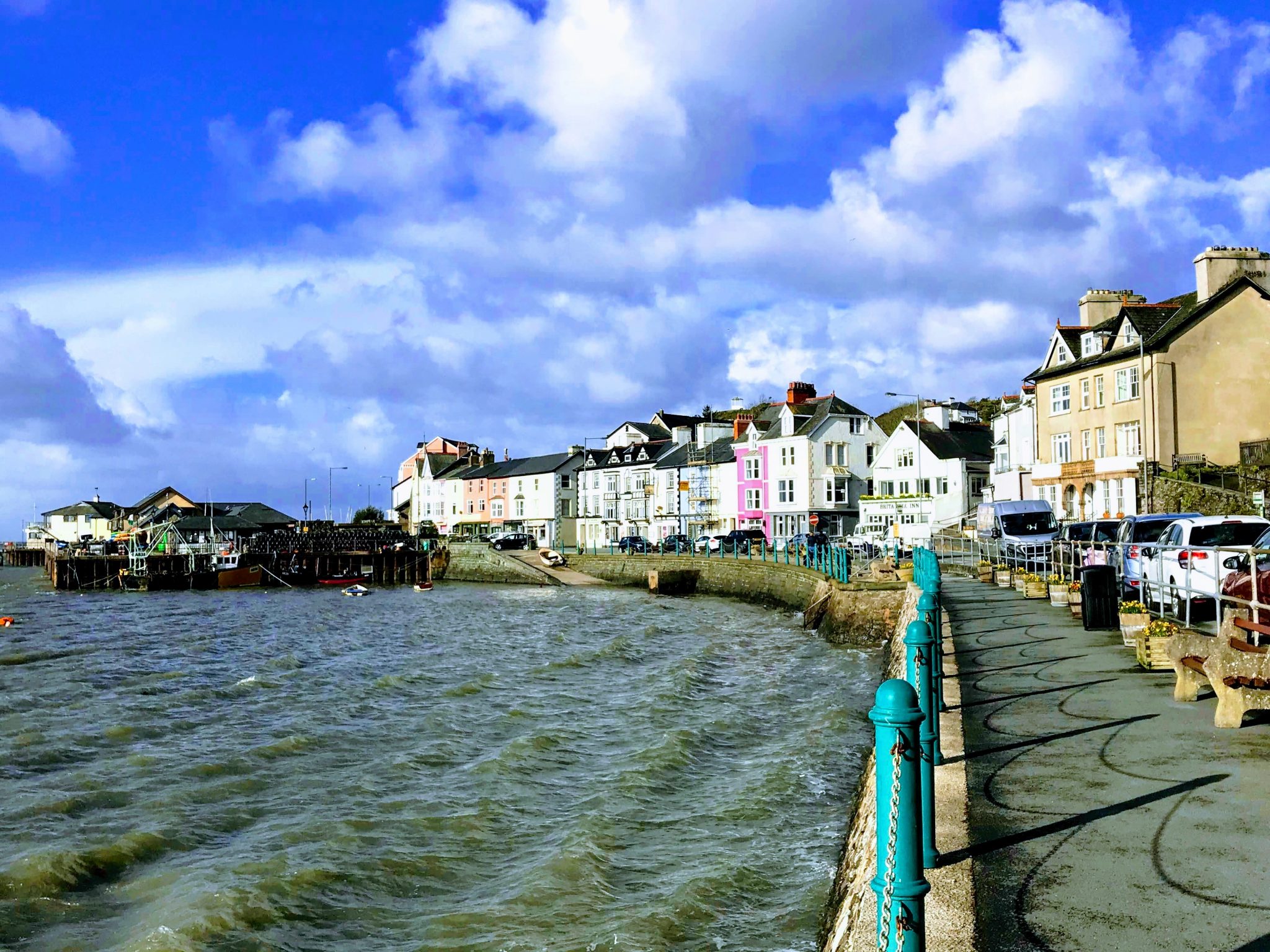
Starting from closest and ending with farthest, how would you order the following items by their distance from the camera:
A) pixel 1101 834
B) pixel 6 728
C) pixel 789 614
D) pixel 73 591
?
pixel 1101 834 → pixel 6 728 → pixel 789 614 → pixel 73 591

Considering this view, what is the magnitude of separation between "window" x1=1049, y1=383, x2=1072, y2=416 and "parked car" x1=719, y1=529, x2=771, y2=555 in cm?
1944

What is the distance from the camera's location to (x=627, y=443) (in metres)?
102

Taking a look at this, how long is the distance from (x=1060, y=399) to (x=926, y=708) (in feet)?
155

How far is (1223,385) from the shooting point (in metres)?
43.1

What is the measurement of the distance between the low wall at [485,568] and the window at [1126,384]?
3913cm

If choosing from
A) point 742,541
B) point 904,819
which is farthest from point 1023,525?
point 742,541

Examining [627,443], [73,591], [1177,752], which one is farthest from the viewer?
[627,443]

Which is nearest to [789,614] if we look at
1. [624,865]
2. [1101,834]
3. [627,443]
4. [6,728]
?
[6,728]

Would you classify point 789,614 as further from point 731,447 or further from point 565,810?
point 731,447

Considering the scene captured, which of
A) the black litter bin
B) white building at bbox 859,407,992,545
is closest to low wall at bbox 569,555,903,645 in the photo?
white building at bbox 859,407,992,545

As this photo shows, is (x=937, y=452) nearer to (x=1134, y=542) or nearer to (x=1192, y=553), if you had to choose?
(x=1134, y=542)

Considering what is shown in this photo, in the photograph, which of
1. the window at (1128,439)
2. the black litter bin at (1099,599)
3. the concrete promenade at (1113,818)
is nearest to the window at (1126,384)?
the window at (1128,439)

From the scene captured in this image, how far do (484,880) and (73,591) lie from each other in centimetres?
8108

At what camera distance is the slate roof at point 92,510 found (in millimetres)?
167125
